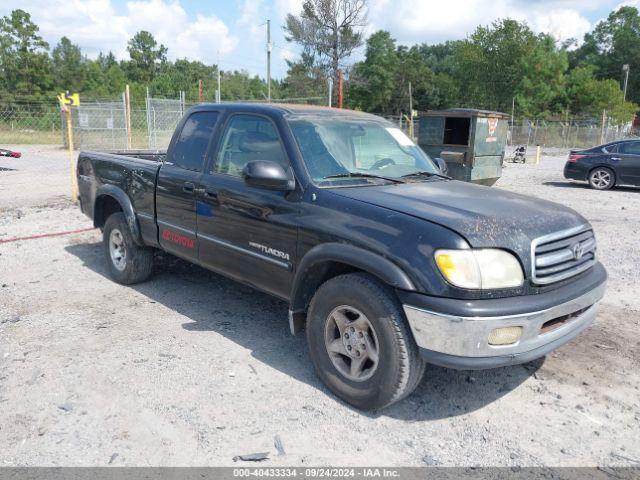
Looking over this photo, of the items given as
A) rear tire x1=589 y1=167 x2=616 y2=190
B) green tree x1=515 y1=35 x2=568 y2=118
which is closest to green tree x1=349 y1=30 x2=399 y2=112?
green tree x1=515 y1=35 x2=568 y2=118

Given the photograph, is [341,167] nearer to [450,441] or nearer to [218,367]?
[218,367]

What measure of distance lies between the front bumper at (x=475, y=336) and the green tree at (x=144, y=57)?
75.9m

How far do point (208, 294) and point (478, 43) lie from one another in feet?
219

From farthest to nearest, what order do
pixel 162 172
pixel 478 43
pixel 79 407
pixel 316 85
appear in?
pixel 478 43, pixel 316 85, pixel 162 172, pixel 79 407

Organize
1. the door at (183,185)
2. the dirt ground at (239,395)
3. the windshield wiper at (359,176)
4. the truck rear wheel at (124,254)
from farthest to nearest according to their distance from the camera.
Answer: the truck rear wheel at (124,254), the door at (183,185), the windshield wiper at (359,176), the dirt ground at (239,395)

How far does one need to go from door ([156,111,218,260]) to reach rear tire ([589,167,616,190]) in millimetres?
13094

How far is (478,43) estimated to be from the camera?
6462cm

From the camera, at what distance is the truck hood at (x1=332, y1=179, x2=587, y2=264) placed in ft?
9.93

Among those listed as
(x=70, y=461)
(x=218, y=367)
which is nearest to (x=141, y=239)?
(x=218, y=367)

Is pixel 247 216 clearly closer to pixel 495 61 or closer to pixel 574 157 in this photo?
pixel 574 157

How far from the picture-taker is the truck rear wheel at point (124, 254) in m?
5.57

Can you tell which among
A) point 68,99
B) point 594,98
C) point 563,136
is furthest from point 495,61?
point 68,99

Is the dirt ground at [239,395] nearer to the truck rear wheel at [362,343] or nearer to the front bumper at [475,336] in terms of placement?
the truck rear wheel at [362,343]

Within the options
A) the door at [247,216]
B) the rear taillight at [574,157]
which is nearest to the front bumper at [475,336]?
the door at [247,216]
